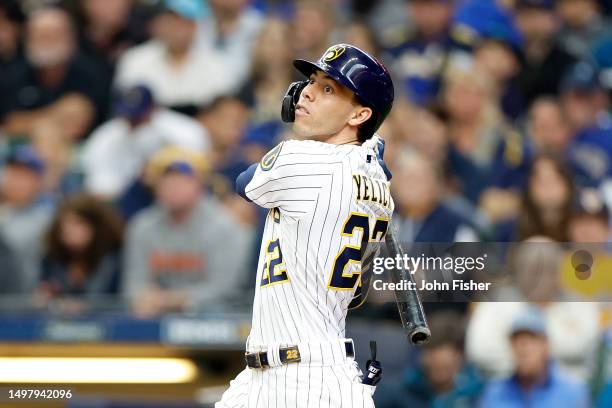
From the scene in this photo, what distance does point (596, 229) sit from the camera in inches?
274

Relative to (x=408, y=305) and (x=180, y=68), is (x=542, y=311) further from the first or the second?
(x=180, y=68)

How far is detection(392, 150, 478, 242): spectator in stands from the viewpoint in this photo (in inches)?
268

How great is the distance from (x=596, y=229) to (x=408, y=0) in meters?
3.57

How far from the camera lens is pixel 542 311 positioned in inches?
235

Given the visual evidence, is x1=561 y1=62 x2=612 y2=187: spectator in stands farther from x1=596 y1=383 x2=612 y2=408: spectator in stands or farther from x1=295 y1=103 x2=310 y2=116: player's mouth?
x1=295 y1=103 x2=310 y2=116: player's mouth

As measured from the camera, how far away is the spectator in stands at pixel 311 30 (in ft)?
31.0

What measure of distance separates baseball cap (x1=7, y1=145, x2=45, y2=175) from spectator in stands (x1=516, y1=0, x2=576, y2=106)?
3522 mm

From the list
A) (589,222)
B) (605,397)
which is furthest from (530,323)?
(589,222)

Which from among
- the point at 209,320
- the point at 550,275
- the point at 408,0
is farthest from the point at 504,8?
the point at 550,275

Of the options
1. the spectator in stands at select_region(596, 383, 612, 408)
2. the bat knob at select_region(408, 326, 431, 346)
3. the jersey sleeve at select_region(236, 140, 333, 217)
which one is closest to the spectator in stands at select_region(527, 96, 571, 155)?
the spectator in stands at select_region(596, 383, 612, 408)

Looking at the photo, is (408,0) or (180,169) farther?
(408,0)

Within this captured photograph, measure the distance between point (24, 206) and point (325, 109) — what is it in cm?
512

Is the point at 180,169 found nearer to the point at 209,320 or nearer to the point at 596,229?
the point at 209,320

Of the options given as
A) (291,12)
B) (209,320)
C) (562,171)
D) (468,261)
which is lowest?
(468,261)
